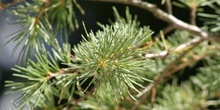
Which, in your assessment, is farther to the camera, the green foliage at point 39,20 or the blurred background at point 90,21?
the blurred background at point 90,21

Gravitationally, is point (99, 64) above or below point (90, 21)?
below

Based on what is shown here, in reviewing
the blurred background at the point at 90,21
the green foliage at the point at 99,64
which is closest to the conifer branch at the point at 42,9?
the green foliage at the point at 99,64

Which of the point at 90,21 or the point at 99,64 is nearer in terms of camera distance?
the point at 99,64

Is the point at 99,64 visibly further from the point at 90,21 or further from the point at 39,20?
the point at 90,21

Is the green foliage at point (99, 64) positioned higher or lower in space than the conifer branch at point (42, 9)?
lower

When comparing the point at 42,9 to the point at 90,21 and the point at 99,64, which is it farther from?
the point at 90,21

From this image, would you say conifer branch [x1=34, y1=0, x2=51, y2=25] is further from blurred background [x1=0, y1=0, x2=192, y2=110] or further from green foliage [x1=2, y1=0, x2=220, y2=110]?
blurred background [x1=0, y1=0, x2=192, y2=110]

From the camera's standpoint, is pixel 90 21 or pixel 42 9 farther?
pixel 90 21

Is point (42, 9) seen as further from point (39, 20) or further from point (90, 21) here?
point (90, 21)

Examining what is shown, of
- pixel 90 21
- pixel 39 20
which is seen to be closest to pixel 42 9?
pixel 39 20

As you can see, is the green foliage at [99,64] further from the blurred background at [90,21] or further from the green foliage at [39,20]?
the blurred background at [90,21]

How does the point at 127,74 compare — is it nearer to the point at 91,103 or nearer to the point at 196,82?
the point at 91,103

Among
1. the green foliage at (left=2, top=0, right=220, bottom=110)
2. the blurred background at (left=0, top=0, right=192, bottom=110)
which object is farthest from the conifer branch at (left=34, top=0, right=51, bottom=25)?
the blurred background at (left=0, top=0, right=192, bottom=110)
